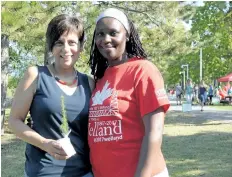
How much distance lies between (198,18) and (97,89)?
28.8 m

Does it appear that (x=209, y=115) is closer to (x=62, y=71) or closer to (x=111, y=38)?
(x=62, y=71)

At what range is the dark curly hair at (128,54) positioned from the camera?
2033 mm

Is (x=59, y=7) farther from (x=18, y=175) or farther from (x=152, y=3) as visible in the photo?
(x=18, y=175)

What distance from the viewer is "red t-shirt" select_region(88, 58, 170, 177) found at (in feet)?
5.80

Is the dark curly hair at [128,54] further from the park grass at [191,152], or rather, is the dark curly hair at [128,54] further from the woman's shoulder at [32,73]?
the park grass at [191,152]

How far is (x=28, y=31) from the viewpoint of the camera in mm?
8703

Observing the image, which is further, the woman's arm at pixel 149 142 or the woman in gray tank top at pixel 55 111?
the woman in gray tank top at pixel 55 111

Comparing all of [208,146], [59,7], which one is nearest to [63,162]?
[208,146]

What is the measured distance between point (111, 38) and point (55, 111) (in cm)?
46

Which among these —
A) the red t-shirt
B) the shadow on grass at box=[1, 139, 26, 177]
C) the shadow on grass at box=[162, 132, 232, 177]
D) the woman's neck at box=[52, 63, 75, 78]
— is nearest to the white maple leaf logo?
the red t-shirt

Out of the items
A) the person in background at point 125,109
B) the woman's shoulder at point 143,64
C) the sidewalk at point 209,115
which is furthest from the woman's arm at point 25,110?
the sidewalk at point 209,115

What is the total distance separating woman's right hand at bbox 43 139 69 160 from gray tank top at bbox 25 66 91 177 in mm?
80

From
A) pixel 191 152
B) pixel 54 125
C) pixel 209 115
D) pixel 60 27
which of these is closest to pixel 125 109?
pixel 54 125

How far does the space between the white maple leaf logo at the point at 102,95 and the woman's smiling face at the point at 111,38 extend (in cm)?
15
